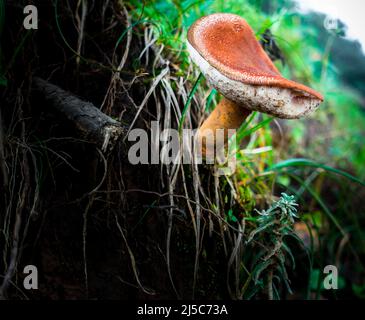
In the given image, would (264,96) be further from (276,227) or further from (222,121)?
(276,227)

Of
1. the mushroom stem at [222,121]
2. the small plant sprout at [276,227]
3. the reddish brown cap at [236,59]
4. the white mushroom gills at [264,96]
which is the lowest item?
the small plant sprout at [276,227]

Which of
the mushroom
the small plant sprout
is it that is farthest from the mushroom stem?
the small plant sprout

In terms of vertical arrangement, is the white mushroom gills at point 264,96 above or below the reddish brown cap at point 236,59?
below

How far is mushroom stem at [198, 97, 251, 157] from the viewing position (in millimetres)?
969

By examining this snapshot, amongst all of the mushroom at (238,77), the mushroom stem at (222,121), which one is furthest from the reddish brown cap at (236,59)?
the mushroom stem at (222,121)

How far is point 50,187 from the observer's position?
3.29 feet

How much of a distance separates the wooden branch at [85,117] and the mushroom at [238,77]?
12.1 inches

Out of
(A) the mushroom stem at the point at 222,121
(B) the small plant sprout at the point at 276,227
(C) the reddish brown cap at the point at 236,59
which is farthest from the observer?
(A) the mushroom stem at the point at 222,121

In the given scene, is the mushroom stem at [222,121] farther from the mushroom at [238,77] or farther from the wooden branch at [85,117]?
the wooden branch at [85,117]

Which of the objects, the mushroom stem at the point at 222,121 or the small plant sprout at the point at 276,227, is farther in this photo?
the mushroom stem at the point at 222,121

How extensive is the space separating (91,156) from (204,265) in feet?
1.86

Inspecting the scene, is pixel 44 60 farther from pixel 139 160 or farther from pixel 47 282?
pixel 47 282

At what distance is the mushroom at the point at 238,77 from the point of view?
0.75 m
